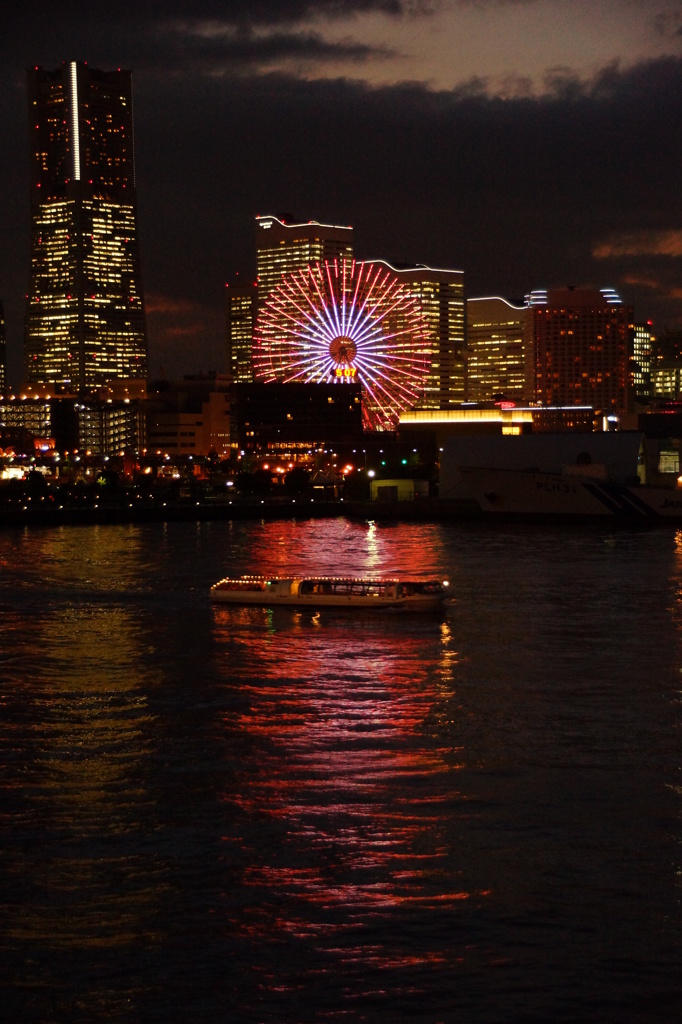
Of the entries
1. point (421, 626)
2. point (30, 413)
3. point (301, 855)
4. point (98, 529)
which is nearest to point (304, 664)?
point (421, 626)

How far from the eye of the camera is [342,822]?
595 inches

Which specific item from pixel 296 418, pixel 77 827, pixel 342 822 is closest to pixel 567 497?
pixel 342 822

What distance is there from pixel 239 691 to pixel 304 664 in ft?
9.56

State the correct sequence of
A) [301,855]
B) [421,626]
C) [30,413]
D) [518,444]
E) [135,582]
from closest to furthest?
[301,855] < [421,626] < [135,582] < [518,444] < [30,413]

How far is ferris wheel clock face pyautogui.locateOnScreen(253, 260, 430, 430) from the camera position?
8688 cm

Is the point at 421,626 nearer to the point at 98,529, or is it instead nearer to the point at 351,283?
the point at 98,529

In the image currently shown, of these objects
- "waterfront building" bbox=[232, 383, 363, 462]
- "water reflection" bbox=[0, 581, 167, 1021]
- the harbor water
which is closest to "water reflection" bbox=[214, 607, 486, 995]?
the harbor water

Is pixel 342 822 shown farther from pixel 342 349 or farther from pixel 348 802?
pixel 342 349

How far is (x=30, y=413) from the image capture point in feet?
616

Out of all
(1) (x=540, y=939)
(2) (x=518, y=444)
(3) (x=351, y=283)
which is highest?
(3) (x=351, y=283)

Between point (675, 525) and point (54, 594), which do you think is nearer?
point (54, 594)

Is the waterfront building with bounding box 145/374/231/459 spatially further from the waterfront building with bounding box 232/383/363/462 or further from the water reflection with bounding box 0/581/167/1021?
the water reflection with bounding box 0/581/167/1021

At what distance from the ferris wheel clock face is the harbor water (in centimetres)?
5674

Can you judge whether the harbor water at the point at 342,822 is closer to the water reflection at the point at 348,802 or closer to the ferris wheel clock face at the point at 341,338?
the water reflection at the point at 348,802
